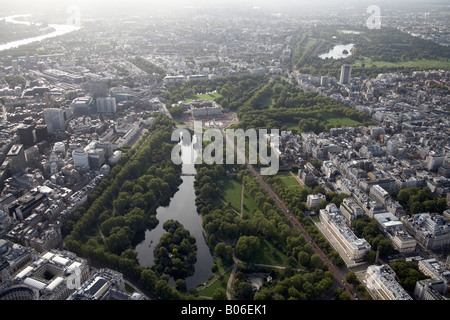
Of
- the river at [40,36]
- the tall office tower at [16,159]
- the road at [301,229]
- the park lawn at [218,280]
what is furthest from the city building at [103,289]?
the river at [40,36]

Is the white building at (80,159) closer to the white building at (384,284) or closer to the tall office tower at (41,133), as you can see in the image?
the tall office tower at (41,133)

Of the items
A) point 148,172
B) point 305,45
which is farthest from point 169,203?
point 305,45

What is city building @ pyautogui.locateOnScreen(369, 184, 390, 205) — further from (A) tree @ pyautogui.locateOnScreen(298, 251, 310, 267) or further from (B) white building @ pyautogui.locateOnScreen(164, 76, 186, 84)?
(B) white building @ pyautogui.locateOnScreen(164, 76, 186, 84)

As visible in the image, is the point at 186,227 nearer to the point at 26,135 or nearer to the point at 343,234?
the point at 343,234

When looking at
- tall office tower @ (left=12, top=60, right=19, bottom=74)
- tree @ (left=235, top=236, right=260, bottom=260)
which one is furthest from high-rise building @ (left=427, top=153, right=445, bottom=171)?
tall office tower @ (left=12, top=60, right=19, bottom=74)

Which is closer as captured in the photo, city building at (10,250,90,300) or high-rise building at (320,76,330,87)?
city building at (10,250,90,300)

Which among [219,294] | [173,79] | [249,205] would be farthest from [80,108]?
[219,294]
